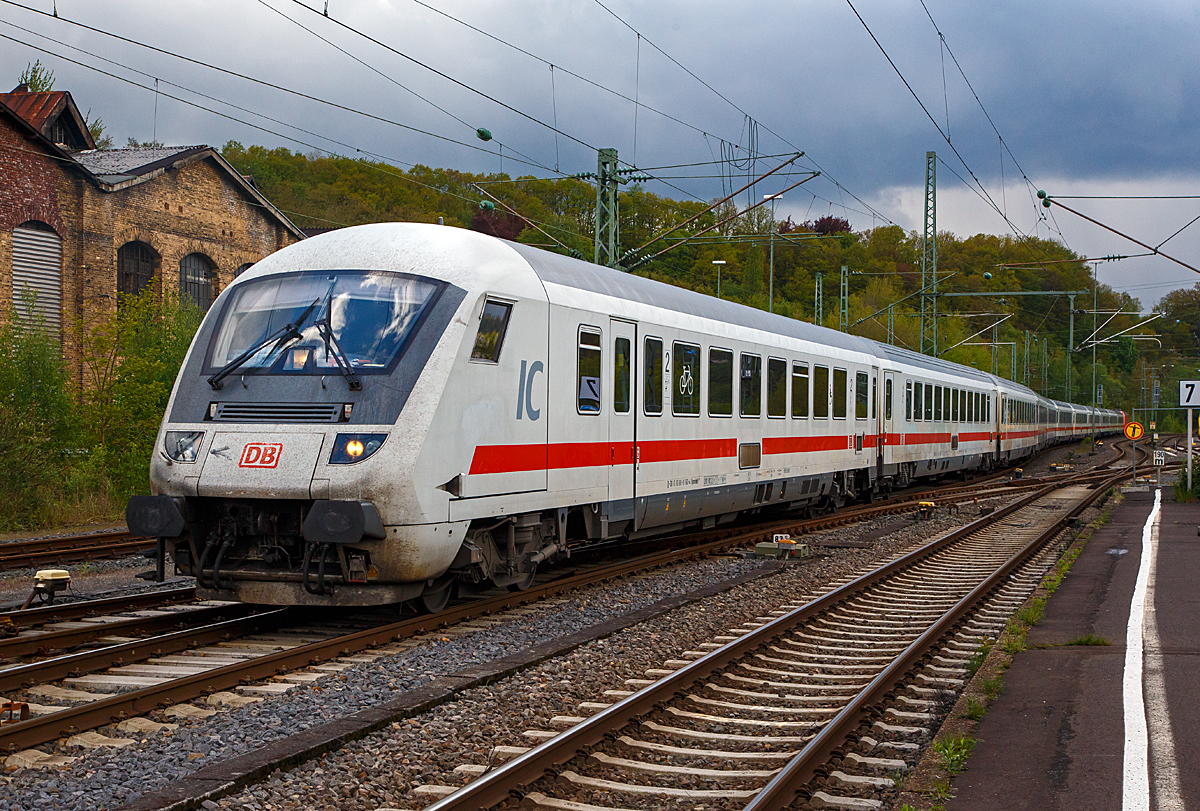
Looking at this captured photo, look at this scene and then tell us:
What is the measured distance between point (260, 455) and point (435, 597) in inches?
82.0

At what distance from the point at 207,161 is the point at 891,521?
2172cm

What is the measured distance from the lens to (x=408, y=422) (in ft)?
28.0

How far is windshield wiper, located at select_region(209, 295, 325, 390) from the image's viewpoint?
30.0 feet

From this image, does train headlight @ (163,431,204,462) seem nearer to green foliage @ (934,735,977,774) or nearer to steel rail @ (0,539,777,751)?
steel rail @ (0,539,777,751)

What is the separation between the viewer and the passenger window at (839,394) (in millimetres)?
19750

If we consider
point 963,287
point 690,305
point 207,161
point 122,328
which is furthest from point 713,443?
point 963,287

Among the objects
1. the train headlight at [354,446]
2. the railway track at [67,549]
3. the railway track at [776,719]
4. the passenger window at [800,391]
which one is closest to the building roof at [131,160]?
the railway track at [67,549]

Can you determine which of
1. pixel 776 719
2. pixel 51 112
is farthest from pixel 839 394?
pixel 51 112

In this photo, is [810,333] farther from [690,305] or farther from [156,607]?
[156,607]

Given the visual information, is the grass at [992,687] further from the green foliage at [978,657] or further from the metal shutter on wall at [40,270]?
the metal shutter on wall at [40,270]

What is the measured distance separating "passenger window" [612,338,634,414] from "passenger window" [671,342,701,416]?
1.21 m

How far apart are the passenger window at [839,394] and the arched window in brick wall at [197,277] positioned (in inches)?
734

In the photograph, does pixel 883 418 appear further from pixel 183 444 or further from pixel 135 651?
pixel 135 651

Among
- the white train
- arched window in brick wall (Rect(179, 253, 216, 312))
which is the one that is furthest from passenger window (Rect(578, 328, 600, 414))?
arched window in brick wall (Rect(179, 253, 216, 312))
